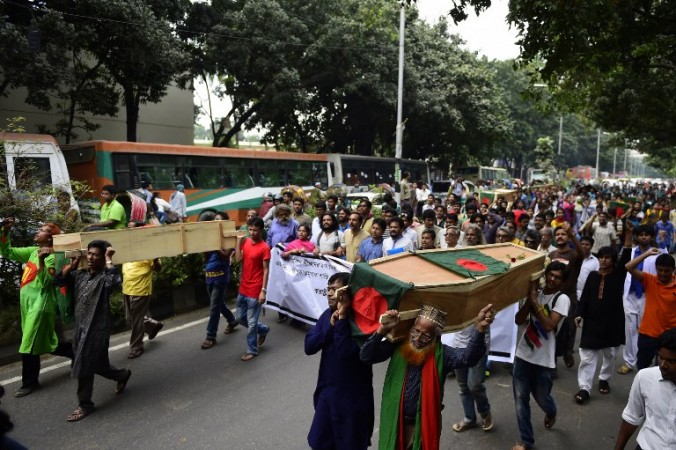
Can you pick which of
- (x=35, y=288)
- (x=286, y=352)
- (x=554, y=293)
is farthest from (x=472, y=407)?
(x=35, y=288)

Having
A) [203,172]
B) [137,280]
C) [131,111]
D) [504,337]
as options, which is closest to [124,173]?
[203,172]

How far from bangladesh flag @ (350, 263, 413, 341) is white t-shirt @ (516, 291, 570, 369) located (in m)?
1.64

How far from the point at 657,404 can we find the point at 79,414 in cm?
427

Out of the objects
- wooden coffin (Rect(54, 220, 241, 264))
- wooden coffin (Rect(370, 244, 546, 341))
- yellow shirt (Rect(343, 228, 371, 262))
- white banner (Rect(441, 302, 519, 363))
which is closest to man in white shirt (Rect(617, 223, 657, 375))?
white banner (Rect(441, 302, 519, 363))

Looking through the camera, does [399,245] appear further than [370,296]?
Yes

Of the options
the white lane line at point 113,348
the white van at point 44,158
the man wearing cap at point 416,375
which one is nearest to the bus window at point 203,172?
the white van at point 44,158

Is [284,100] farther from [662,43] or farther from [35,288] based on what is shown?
[35,288]

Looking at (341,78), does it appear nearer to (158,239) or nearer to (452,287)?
(158,239)

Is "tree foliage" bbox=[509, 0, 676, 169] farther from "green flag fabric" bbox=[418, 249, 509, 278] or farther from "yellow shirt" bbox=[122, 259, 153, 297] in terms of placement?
"yellow shirt" bbox=[122, 259, 153, 297]

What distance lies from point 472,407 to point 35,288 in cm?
405

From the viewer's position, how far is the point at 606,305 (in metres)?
4.82

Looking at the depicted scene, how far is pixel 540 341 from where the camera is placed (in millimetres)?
3830

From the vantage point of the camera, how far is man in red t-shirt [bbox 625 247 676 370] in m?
4.45

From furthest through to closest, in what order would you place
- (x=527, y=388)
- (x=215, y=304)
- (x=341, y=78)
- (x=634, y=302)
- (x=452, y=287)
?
(x=341, y=78)
(x=215, y=304)
(x=634, y=302)
(x=527, y=388)
(x=452, y=287)
